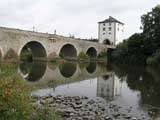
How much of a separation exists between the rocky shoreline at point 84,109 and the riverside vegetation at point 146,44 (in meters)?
27.7

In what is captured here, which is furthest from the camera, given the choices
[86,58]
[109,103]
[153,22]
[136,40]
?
[86,58]

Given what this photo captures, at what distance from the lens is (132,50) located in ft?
154

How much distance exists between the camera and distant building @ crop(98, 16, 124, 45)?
219ft

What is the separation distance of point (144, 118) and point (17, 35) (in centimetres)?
3157

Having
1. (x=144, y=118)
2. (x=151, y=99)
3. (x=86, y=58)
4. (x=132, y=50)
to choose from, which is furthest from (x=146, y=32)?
(x=144, y=118)

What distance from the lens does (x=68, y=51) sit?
5350 cm

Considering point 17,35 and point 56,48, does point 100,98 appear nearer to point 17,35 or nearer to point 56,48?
point 17,35

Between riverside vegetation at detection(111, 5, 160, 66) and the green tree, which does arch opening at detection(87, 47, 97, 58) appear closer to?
riverside vegetation at detection(111, 5, 160, 66)

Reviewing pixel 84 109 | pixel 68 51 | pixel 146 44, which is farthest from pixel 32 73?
pixel 68 51

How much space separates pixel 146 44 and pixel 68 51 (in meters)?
16.3

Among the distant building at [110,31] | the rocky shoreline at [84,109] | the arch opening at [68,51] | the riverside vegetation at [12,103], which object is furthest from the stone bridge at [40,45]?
the riverside vegetation at [12,103]

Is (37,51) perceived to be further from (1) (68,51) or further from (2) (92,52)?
(2) (92,52)

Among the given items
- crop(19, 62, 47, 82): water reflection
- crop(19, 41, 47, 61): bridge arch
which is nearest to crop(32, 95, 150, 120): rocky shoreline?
crop(19, 62, 47, 82): water reflection

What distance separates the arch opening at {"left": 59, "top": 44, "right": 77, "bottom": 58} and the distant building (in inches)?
633
